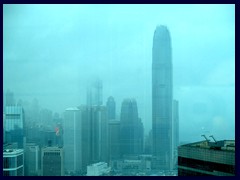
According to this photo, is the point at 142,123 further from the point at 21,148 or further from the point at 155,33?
the point at 21,148

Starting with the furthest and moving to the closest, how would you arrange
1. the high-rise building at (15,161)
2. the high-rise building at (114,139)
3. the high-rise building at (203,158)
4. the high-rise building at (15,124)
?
the high-rise building at (114,139)
the high-rise building at (203,158)
the high-rise building at (15,124)
the high-rise building at (15,161)

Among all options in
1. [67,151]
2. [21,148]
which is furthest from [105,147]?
[21,148]

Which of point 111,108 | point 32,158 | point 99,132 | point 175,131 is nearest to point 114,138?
point 99,132

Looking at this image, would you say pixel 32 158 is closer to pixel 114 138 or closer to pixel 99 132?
pixel 99 132

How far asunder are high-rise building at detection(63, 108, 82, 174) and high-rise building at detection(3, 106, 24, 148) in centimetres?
48

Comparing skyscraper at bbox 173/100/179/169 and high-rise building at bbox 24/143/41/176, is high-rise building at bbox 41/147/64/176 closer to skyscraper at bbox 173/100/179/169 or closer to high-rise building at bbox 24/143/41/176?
high-rise building at bbox 24/143/41/176

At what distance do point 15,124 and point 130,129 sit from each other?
1.30m

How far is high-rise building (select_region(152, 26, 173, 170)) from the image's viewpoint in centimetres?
313

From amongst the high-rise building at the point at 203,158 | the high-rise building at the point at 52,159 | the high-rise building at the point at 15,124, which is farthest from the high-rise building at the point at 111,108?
the high-rise building at the point at 15,124

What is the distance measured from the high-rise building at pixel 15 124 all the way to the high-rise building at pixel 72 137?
483 millimetres

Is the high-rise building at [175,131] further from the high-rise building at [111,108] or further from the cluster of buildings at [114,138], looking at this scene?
the high-rise building at [111,108]

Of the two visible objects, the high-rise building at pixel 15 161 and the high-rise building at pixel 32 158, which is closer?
the high-rise building at pixel 15 161

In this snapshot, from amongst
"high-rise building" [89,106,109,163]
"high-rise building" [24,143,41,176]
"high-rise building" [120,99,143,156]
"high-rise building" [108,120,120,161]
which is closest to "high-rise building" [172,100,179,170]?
"high-rise building" [120,99,143,156]

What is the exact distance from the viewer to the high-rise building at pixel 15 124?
2749 millimetres
